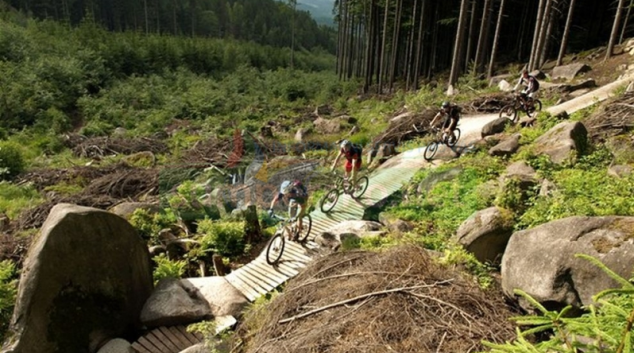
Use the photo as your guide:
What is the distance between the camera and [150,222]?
35.1 feet

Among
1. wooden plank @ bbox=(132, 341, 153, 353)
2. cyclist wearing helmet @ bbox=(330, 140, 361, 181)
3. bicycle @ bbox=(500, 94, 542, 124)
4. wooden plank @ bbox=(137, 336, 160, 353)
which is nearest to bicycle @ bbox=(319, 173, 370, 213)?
cyclist wearing helmet @ bbox=(330, 140, 361, 181)

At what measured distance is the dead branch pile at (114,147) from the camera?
19.3 meters

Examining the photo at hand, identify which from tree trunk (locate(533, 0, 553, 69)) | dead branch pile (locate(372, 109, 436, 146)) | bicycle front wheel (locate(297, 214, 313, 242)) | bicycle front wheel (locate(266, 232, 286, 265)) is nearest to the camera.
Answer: bicycle front wheel (locate(266, 232, 286, 265))

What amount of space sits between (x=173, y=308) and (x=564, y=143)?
390 inches

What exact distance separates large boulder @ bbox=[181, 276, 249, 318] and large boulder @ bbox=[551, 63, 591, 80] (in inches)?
789

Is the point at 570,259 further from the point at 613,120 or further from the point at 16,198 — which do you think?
the point at 16,198

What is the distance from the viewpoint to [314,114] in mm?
29234

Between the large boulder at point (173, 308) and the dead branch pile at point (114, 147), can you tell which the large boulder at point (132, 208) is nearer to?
the large boulder at point (173, 308)

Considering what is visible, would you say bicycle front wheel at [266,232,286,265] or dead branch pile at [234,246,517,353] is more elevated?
dead branch pile at [234,246,517,353]

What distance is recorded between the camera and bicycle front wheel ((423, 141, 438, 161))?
45.8ft

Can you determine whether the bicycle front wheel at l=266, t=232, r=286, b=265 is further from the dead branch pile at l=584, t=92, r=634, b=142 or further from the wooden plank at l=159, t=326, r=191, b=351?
the dead branch pile at l=584, t=92, r=634, b=142

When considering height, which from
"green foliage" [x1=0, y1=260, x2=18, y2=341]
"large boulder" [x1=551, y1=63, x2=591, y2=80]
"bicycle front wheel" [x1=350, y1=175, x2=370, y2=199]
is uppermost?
"large boulder" [x1=551, y1=63, x2=591, y2=80]

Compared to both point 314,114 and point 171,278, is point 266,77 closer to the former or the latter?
point 314,114

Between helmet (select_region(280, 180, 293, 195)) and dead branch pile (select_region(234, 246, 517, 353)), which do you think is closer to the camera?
dead branch pile (select_region(234, 246, 517, 353))
